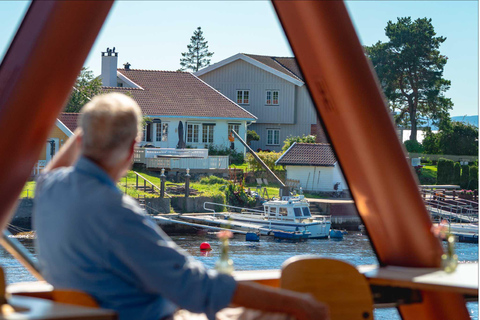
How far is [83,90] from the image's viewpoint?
710 inches

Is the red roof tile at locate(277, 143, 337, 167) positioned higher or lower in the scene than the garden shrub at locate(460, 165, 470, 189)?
higher

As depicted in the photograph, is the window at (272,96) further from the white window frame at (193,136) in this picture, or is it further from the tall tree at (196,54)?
the tall tree at (196,54)

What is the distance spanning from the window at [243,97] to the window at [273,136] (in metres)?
1.44

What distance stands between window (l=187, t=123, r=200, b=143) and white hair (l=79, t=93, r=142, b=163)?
69.2 feet

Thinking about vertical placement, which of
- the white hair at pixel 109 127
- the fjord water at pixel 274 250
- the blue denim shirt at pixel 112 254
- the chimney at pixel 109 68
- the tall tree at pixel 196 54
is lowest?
the fjord water at pixel 274 250

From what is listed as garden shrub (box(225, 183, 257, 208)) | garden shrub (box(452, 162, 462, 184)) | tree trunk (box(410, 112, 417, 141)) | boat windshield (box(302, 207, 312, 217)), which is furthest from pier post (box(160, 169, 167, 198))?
garden shrub (box(452, 162, 462, 184))

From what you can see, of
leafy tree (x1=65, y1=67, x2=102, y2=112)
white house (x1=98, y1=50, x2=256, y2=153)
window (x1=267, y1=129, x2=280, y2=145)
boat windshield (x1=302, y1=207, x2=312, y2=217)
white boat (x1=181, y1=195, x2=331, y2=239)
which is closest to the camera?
leafy tree (x1=65, y1=67, x2=102, y2=112)

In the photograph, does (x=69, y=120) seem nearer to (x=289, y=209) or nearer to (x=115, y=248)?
(x=289, y=209)

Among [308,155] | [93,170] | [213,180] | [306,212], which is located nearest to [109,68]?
[213,180]

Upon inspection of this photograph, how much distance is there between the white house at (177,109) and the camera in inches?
853

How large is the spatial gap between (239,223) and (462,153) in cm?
707

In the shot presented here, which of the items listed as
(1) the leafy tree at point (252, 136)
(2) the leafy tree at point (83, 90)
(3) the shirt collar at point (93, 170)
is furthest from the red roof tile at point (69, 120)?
(3) the shirt collar at point (93, 170)

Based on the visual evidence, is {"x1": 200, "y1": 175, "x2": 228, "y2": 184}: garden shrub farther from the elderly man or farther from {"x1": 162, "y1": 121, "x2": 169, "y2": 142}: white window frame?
the elderly man

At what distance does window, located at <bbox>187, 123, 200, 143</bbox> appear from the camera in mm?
22250
